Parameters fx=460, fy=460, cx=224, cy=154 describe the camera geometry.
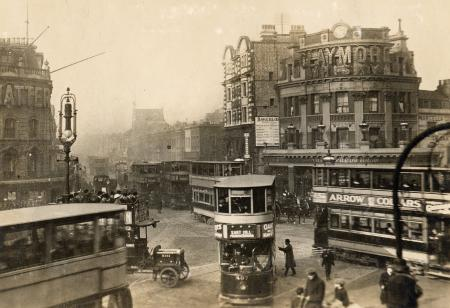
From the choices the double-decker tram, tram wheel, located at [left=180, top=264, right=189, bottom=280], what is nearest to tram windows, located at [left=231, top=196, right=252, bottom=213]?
the double-decker tram

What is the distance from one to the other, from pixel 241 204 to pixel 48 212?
20.0 ft

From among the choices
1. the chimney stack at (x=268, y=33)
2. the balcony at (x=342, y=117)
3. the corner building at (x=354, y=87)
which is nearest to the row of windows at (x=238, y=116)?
the chimney stack at (x=268, y=33)

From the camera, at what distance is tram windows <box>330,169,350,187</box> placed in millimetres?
19625

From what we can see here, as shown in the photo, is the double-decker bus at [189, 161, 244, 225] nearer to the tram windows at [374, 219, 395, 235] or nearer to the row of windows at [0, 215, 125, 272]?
the tram windows at [374, 219, 395, 235]

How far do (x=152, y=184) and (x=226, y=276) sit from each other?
30.0m

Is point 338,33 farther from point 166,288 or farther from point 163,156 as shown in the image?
point 163,156

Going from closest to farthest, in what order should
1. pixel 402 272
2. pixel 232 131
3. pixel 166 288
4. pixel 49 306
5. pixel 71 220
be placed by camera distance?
pixel 402 272 → pixel 49 306 → pixel 71 220 → pixel 166 288 → pixel 232 131

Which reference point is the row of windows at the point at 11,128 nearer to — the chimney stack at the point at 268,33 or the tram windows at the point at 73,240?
the chimney stack at the point at 268,33

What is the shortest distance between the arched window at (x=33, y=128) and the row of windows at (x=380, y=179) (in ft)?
97.0

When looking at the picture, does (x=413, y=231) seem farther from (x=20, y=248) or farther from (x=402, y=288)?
(x=20, y=248)

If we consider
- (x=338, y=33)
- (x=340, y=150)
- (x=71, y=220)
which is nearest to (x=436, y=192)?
(x=71, y=220)

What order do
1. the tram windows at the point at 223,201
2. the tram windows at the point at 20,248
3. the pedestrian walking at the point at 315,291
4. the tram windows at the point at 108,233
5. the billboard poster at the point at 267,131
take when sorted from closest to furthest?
the tram windows at the point at 20,248, the pedestrian walking at the point at 315,291, the tram windows at the point at 108,233, the tram windows at the point at 223,201, the billboard poster at the point at 267,131

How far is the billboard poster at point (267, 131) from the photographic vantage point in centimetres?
3953

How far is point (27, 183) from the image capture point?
39.5 m
